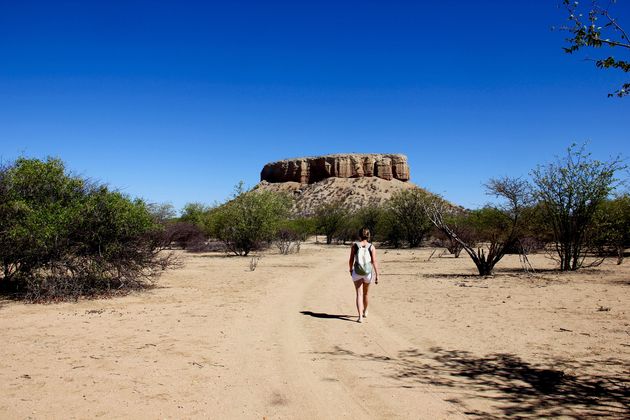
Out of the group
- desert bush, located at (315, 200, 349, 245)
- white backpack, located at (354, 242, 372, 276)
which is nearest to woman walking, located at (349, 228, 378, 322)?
white backpack, located at (354, 242, 372, 276)

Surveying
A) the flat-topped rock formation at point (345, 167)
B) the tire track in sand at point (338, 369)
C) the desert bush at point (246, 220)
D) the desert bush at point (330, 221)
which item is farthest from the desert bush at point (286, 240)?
the flat-topped rock formation at point (345, 167)

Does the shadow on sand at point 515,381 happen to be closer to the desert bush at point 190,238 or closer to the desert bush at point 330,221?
the desert bush at point 190,238

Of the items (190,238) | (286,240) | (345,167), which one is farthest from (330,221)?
(345,167)

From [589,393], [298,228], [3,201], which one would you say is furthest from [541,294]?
[298,228]

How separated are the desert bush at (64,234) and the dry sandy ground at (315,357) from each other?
974mm

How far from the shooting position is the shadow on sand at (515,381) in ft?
15.7

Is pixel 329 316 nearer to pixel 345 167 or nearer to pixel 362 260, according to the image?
pixel 362 260

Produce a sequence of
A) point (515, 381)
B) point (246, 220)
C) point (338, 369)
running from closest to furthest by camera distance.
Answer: point (515, 381)
point (338, 369)
point (246, 220)

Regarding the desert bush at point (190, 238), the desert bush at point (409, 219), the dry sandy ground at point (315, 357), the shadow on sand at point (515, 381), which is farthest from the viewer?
the desert bush at point (409, 219)

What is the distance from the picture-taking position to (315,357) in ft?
21.8

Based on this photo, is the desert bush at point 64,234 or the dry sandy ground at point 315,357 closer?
the dry sandy ground at point 315,357

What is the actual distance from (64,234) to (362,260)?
7.66 m

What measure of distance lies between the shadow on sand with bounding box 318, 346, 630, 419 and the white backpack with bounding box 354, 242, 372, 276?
7.80 ft

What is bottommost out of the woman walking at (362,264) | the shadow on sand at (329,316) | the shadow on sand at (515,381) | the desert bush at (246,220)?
the shadow on sand at (515,381)
